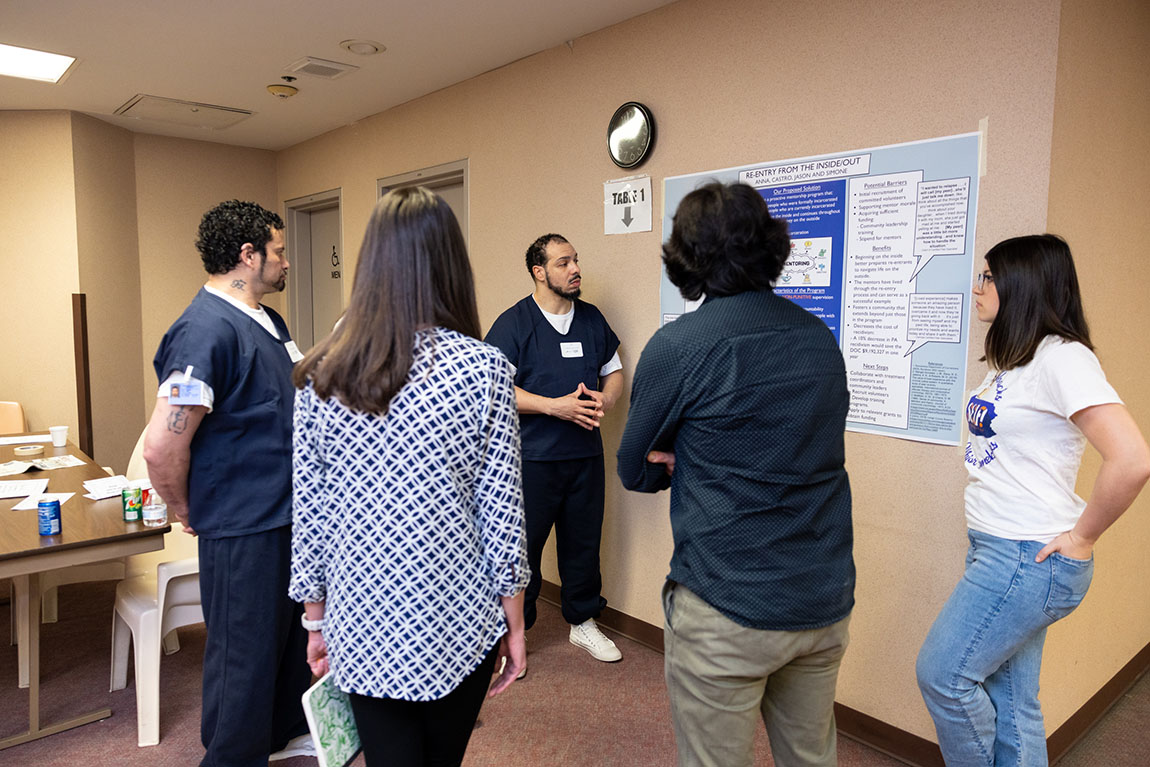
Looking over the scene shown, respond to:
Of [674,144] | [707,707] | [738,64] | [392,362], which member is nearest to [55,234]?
[674,144]

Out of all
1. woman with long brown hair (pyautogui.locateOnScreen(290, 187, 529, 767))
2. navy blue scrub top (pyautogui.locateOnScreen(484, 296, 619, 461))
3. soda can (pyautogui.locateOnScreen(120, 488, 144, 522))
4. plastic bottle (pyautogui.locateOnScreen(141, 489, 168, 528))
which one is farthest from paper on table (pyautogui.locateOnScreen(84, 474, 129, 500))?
woman with long brown hair (pyautogui.locateOnScreen(290, 187, 529, 767))

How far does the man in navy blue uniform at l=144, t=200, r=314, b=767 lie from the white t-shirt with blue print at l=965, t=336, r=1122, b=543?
67.6 inches

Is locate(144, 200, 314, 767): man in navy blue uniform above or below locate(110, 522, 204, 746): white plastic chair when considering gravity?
above

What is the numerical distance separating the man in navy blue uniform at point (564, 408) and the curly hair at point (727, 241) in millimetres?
1553

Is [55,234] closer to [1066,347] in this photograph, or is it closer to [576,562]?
[576,562]

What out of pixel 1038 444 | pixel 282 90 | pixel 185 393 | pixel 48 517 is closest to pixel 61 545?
pixel 48 517

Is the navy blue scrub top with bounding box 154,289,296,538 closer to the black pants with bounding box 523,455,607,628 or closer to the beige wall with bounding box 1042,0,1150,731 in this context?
the black pants with bounding box 523,455,607,628

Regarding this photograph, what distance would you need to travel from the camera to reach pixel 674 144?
282 centimetres

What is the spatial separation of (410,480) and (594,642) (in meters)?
2.06

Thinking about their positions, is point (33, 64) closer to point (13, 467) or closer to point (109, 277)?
point (109, 277)

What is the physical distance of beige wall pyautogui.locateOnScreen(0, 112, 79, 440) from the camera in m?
4.41

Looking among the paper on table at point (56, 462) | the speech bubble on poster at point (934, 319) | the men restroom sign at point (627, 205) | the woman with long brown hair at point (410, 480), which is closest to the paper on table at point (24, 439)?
the paper on table at point (56, 462)

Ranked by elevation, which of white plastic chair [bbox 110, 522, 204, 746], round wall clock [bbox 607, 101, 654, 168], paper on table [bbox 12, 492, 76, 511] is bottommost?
white plastic chair [bbox 110, 522, 204, 746]

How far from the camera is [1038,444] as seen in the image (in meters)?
1.59
